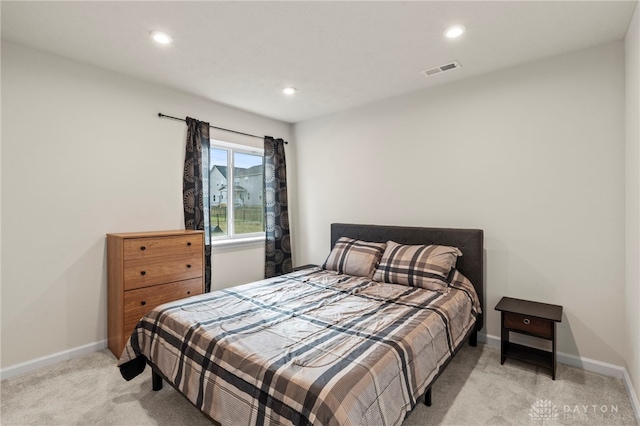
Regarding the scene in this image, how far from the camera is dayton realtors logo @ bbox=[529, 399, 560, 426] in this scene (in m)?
1.82

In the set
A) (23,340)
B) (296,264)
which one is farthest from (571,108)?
(23,340)

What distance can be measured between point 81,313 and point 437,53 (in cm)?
374

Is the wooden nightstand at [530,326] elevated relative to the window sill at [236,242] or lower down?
lower down

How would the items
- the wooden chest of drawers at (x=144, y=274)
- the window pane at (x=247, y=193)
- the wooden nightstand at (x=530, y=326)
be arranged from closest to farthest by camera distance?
1. the wooden nightstand at (x=530, y=326)
2. the wooden chest of drawers at (x=144, y=274)
3. the window pane at (x=247, y=193)

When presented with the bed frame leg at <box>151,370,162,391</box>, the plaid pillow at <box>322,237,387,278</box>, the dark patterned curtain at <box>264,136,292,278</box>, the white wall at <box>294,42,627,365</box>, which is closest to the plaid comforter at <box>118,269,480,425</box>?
the bed frame leg at <box>151,370,162,391</box>

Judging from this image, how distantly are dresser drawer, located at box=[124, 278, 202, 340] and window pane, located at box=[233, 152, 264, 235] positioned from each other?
1221mm

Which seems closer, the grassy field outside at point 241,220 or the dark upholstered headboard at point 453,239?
the dark upholstered headboard at point 453,239

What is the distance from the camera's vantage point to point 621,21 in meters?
2.04

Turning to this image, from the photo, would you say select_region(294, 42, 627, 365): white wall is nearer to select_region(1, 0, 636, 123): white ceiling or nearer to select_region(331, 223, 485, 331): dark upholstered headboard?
select_region(331, 223, 485, 331): dark upholstered headboard

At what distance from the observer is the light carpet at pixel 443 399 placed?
182 centimetres

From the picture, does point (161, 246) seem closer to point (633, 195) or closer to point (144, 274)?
point (144, 274)

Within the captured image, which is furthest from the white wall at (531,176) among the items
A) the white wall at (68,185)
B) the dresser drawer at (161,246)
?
the white wall at (68,185)

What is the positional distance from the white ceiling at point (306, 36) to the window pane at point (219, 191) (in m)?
0.98

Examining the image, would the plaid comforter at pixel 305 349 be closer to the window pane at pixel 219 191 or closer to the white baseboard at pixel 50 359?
the white baseboard at pixel 50 359
